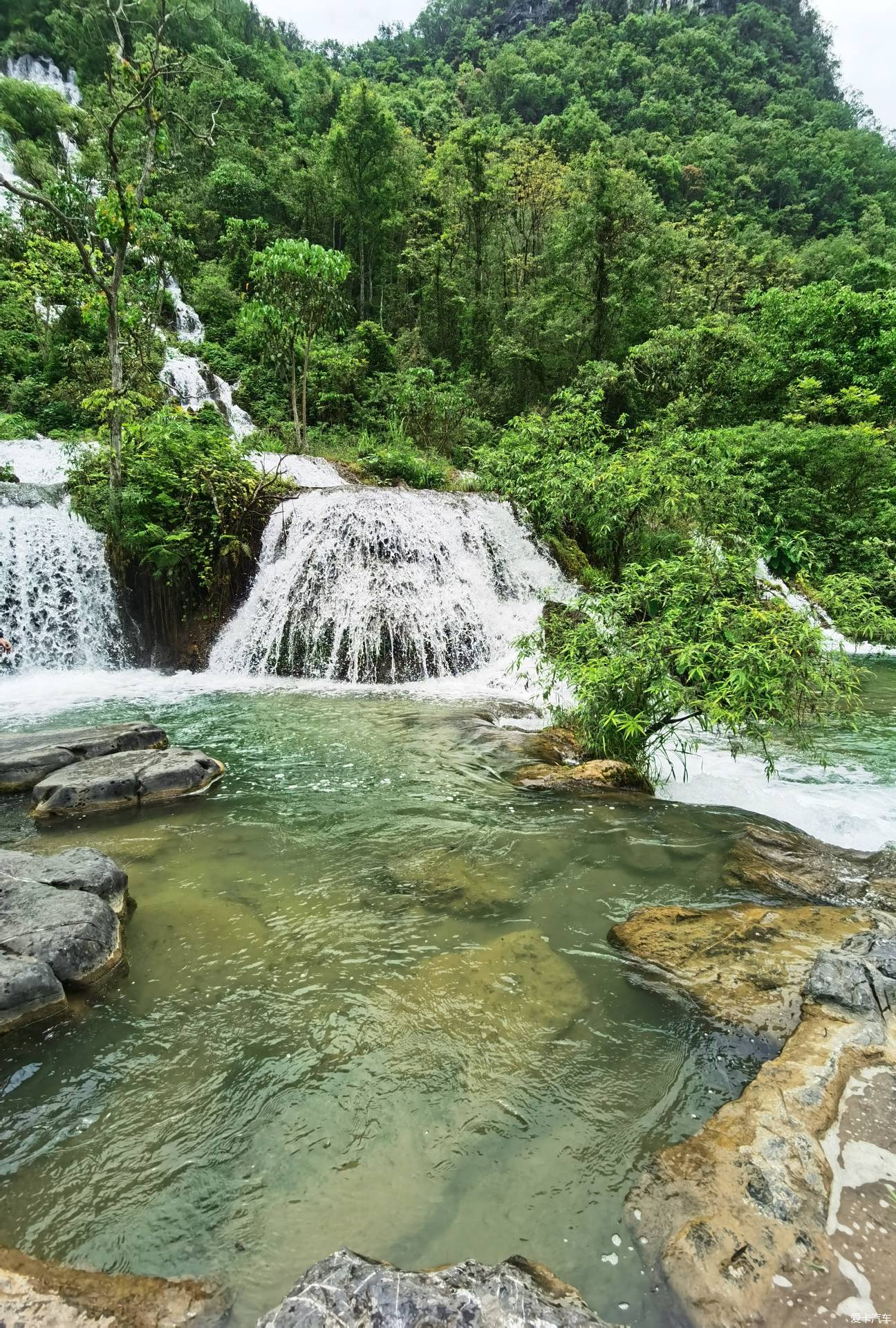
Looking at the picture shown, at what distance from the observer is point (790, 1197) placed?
5.88 ft

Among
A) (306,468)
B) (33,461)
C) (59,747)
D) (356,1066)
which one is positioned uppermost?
(306,468)

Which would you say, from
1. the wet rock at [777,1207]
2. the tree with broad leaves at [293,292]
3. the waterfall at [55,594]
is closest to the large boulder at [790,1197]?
the wet rock at [777,1207]

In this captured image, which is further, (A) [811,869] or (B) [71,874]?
(A) [811,869]

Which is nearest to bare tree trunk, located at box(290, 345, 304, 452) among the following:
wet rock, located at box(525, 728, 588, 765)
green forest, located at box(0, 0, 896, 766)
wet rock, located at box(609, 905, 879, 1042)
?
green forest, located at box(0, 0, 896, 766)

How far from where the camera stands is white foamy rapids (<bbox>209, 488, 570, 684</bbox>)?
10.1m

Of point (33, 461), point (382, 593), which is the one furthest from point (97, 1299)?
point (33, 461)

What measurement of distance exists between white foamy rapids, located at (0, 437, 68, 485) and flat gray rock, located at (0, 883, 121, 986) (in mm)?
12710

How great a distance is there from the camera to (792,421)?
16.0m

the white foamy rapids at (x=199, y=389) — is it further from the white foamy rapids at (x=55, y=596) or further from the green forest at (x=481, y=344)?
the white foamy rapids at (x=55, y=596)

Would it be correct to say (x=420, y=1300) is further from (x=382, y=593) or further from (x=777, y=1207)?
(x=382, y=593)

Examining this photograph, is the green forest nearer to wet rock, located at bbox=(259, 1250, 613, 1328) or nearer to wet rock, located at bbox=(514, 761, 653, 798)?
wet rock, located at bbox=(514, 761, 653, 798)

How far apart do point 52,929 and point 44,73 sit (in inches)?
2176

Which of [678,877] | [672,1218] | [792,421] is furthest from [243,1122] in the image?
[792,421]

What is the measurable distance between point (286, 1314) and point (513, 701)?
7.35 meters
